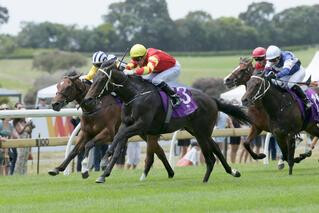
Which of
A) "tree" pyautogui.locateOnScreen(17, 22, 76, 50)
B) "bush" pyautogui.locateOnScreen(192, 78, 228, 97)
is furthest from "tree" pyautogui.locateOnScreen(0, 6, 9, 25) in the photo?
"bush" pyautogui.locateOnScreen(192, 78, 228, 97)

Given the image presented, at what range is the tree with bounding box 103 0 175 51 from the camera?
96.9 meters

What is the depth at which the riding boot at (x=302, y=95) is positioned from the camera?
1331 cm

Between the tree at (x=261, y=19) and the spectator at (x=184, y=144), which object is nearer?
the spectator at (x=184, y=144)

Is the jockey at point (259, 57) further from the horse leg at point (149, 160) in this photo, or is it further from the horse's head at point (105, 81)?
the horse's head at point (105, 81)

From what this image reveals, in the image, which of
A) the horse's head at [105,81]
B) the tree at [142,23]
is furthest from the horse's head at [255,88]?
the tree at [142,23]

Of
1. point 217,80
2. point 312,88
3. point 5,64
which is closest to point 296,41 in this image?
point 5,64

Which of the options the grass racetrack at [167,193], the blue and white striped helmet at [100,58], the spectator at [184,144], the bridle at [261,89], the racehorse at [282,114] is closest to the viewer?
the grass racetrack at [167,193]

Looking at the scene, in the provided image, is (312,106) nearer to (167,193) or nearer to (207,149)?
(207,149)

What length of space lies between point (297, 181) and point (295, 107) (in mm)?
1683

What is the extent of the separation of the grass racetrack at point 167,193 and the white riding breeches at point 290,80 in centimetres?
133

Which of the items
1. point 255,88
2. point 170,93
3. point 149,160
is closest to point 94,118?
point 149,160

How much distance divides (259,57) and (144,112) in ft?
9.31

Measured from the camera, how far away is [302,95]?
13344 mm

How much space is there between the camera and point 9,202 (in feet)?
32.6
